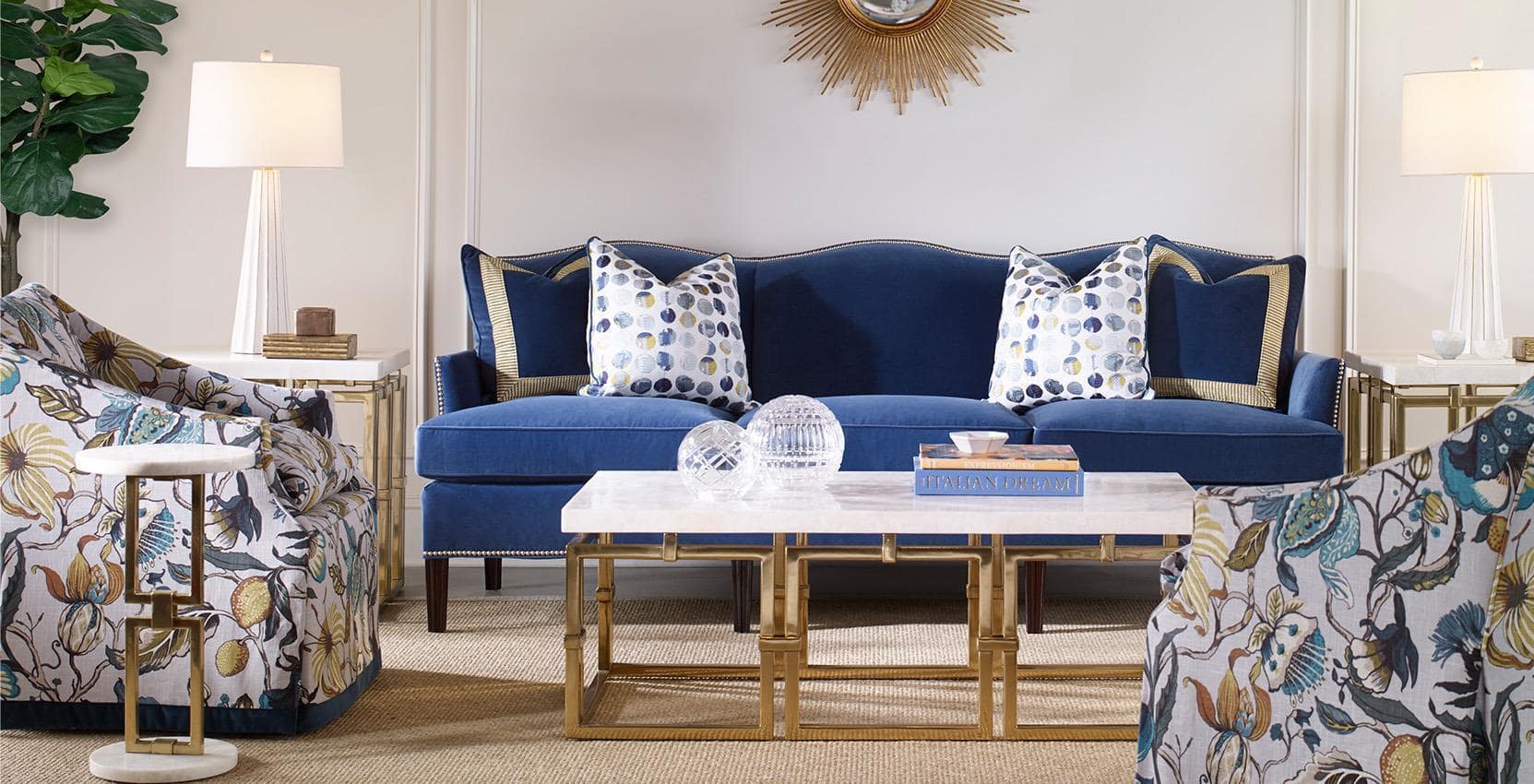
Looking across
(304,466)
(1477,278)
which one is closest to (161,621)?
(304,466)

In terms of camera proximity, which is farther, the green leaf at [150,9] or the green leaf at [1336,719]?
the green leaf at [150,9]

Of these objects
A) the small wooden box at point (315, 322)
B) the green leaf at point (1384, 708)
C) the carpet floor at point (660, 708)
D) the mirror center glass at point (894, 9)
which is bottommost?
the carpet floor at point (660, 708)

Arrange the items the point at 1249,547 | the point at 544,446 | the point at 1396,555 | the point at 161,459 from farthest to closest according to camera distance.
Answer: the point at 544,446 < the point at 161,459 < the point at 1249,547 < the point at 1396,555

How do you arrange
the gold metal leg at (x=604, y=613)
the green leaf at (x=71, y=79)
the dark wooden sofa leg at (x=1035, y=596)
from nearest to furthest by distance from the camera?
the gold metal leg at (x=604, y=613)
the dark wooden sofa leg at (x=1035, y=596)
the green leaf at (x=71, y=79)

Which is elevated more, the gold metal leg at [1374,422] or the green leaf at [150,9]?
the green leaf at [150,9]

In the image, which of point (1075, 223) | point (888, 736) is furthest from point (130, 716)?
point (1075, 223)

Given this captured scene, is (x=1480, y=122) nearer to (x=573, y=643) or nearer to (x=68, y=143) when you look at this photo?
(x=573, y=643)

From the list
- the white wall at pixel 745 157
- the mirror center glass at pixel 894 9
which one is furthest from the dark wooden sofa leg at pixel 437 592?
the mirror center glass at pixel 894 9

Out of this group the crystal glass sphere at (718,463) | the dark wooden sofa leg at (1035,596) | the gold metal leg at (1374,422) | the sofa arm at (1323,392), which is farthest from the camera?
the gold metal leg at (1374,422)

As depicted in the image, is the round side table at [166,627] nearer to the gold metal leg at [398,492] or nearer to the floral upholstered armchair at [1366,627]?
the gold metal leg at [398,492]

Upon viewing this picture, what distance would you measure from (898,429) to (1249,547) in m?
1.57

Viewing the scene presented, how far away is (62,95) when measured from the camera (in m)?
4.06

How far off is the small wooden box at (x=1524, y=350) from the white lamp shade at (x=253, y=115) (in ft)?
10.1

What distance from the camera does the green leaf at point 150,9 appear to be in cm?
411
